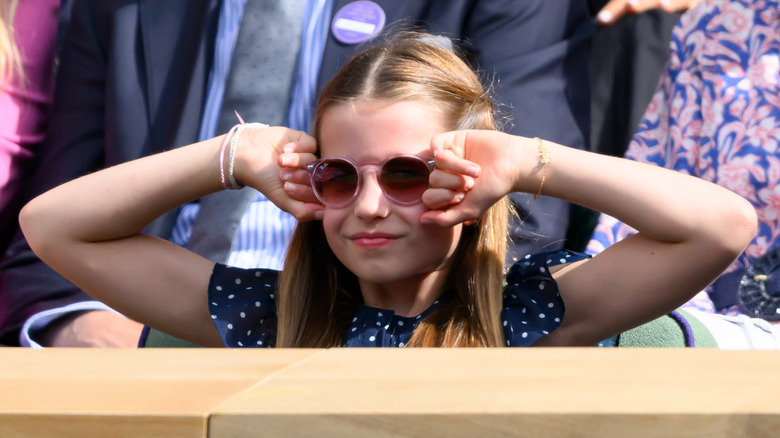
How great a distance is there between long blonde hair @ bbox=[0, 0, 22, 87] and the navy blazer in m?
0.12

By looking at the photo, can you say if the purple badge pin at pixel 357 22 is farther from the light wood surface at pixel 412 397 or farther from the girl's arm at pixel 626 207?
the light wood surface at pixel 412 397

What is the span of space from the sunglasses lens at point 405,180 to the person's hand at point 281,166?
0.15 meters

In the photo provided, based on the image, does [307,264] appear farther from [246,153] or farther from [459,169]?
[459,169]

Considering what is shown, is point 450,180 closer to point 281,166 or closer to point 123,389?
point 281,166

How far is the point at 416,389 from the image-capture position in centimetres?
50

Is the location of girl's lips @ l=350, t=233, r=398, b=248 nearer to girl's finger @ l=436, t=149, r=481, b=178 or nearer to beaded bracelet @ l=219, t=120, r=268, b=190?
girl's finger @ l=436, t=149, r=481, b=178

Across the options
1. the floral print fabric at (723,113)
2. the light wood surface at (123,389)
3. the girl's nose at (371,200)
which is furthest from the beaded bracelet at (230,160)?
the floral print fabric at (723,113)

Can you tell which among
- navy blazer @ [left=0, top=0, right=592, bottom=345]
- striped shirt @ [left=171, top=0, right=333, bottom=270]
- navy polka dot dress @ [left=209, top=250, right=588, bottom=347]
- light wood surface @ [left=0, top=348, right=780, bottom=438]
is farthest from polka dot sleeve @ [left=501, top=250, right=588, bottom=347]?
light wood surface @ [left=0, top=348, right=780, bottom=438]

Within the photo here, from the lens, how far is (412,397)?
48 centimetres

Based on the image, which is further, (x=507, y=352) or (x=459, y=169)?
(x=459, y=169)

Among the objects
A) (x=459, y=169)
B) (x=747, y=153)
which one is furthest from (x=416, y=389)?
(x=747, y=153)

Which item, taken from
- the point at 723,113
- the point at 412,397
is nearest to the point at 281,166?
the point at 412,397

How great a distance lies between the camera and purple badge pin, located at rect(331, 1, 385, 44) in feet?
6.92

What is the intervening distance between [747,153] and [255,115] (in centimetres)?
119
